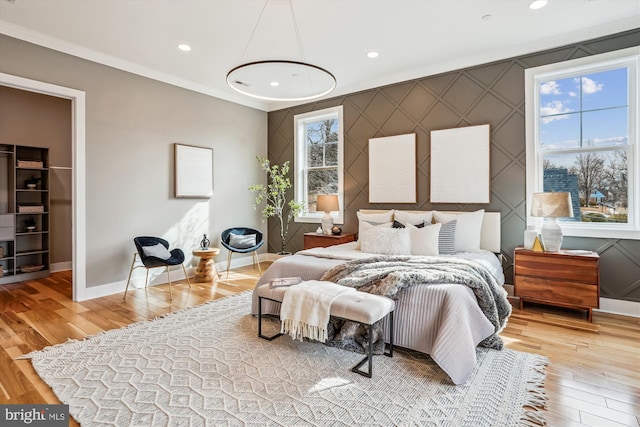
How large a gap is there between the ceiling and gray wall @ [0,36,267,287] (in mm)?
248

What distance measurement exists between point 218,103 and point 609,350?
18.5ft

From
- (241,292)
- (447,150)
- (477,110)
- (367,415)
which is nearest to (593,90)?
(477,110)

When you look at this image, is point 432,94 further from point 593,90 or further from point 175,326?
point 175,326

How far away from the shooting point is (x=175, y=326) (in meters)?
3.09

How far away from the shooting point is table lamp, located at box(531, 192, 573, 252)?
10.8ft

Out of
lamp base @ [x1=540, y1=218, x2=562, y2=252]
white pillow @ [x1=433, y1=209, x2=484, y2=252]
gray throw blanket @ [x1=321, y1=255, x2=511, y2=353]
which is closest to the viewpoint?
gray throw blanket @ [x1=321, y1=255, x2=511, y2=353]

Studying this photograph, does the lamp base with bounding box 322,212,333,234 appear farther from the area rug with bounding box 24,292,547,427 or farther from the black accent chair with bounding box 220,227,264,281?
the area rug with bounding box 24,292,547,427

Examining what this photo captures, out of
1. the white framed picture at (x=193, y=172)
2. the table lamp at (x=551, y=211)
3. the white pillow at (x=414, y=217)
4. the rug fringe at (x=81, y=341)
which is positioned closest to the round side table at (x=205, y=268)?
the white framed picture at (x=193, y=172)

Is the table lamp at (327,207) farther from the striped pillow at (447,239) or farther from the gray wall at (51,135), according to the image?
the gray wall at (51,135)

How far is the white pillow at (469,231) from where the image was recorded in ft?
12.6

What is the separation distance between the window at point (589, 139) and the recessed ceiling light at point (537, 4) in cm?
88

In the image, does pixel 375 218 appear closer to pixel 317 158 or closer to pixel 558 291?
pixel 317 158

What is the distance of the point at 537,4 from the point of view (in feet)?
9.91

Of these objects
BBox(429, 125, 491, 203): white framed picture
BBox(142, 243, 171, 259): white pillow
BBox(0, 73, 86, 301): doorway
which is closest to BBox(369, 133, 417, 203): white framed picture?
BBox(429, 125, 491, 203): white framed picture
